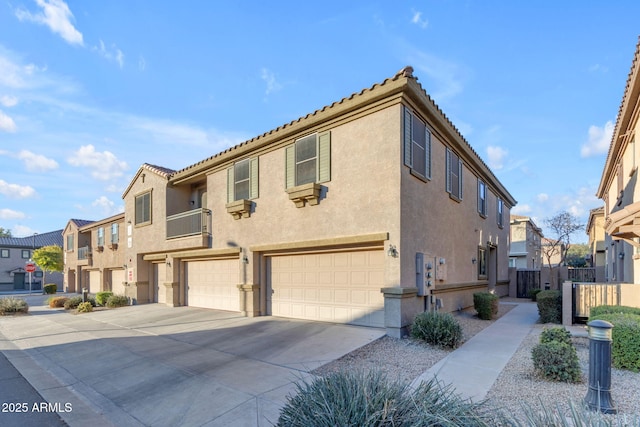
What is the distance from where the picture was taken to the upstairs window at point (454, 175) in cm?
1296

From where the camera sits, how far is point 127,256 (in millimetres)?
21234

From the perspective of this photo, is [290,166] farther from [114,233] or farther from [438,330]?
[114,233]

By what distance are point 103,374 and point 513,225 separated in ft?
112

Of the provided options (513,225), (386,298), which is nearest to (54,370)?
(386,298)

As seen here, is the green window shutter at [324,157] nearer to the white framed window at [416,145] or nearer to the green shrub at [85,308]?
the white framed window at [416,145]

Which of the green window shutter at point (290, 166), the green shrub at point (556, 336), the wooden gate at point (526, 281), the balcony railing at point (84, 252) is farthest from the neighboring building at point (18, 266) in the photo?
the green shrub at point (556, 336)

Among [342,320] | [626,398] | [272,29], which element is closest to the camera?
[626,398]

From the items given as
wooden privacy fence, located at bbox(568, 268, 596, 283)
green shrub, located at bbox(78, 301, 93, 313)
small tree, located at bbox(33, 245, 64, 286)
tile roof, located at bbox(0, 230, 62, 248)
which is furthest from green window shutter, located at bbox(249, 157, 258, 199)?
tile roof, located at bbox(0, 230, 62, 248)

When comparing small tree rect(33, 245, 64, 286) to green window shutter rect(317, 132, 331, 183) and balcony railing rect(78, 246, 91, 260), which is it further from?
green window shutter rect(317, 132, 331, 183)

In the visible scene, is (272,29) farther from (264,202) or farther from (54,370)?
(54,370)

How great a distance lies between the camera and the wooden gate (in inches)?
830

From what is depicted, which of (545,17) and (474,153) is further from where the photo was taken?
(474,153)

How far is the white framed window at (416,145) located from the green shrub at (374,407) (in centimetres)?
667

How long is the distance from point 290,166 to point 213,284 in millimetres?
6891
